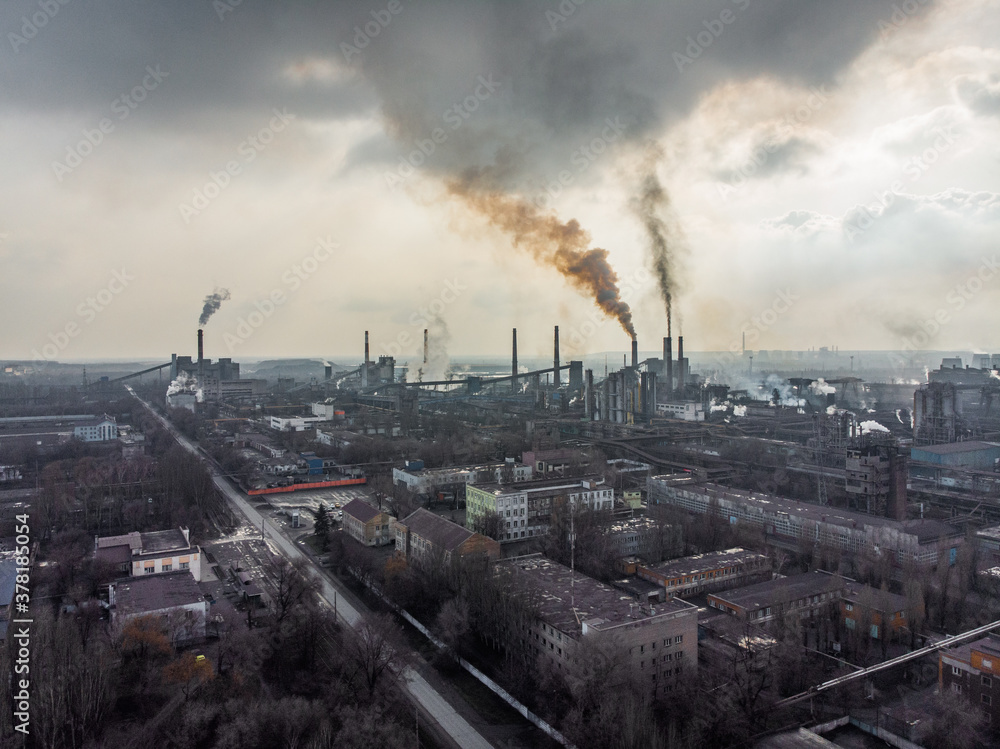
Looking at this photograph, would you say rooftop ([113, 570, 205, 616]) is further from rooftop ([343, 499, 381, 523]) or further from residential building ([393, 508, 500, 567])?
rooftop ([343, 499, 381, 523])

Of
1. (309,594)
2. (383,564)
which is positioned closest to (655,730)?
(309,594)

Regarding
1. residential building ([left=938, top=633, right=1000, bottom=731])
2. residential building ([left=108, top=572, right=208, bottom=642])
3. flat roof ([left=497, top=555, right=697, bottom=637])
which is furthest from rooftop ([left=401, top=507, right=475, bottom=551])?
residential building ([left=938, top=633, right=1000, bottom=731])

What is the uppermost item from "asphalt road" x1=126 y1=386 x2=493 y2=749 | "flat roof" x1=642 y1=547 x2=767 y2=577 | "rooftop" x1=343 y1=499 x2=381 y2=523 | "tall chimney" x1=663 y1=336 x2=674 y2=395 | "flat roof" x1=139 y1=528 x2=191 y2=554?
"tall chimney" x1=663 y1=336 x2=674 y2=395

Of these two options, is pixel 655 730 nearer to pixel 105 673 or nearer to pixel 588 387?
pixel 105 673

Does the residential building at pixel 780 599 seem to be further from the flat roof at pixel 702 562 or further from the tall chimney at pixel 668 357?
the tall chimney at pixel 668 357

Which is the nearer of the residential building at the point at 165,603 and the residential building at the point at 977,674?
the residential building at the point at 977,674

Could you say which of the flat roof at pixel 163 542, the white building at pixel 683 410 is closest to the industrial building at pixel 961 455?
the white building at pixel 683 410
